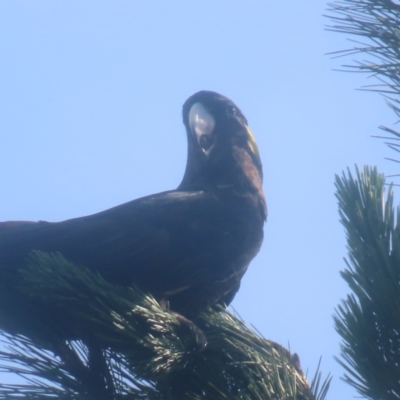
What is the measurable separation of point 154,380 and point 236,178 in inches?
71.2

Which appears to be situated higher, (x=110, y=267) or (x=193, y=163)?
(x=193, y=163)

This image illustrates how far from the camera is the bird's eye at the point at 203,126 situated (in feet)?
12.4

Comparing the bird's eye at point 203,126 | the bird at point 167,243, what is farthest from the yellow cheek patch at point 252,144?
the bird at point 167,243

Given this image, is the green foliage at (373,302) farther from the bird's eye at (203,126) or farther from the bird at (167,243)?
the bird's eye at (203,126)

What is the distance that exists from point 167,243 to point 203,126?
1.29 metres

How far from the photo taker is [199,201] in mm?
3045

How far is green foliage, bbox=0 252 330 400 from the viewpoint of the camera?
5.79ft

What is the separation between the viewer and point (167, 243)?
2717mm

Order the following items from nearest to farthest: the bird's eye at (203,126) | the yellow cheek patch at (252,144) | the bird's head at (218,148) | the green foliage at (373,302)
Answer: the green foliage at (373,302)
the bird's head at (218,148)
the bird's eye at (203,126)
the yellow cheek patch at (252,144)

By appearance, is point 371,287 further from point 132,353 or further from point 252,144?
point 252,144

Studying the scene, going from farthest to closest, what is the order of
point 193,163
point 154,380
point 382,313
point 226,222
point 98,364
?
1. point 193,163
2. point 226,222
3. point 98,364
4. point 154,380
5. point 382,313

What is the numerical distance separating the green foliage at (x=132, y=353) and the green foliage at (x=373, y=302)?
1.97 ft

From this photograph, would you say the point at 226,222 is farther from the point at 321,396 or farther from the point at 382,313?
the point at 382,313

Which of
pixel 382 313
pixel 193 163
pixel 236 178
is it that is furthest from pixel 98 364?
pixel 193 163
